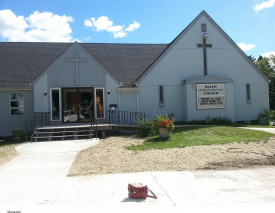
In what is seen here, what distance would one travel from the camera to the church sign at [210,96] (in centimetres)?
1723

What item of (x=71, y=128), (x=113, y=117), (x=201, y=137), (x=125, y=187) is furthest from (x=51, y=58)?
(x=125, y=187)

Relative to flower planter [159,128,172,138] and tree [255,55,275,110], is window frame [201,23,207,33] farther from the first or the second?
tree [255,55,275,110]

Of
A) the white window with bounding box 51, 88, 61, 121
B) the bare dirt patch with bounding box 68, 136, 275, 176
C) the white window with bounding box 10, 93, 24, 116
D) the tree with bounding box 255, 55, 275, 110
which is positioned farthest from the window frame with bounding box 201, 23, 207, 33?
the tree with bounding box 255, 55, 275, 110

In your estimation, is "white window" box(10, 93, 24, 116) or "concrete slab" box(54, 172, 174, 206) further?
"white window" box(10, 93, 24, 116)

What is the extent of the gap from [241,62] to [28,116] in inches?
604

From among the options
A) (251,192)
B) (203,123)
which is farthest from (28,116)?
(251,192)

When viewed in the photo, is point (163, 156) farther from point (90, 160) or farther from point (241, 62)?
point (241, 62)

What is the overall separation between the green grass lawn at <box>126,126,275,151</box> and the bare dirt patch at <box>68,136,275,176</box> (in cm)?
79

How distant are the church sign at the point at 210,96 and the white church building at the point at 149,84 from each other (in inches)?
2.7

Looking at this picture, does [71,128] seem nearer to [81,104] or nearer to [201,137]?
[81,104]

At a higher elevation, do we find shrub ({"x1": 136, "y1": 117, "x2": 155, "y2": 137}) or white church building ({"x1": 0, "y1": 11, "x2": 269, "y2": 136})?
white church building ({"x1": 0, "y1": 11, "x2": 269, "y2": 136})

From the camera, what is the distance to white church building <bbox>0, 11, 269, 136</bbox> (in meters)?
15.8

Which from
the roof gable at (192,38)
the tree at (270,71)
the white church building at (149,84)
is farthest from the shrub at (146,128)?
the tree at (270,71)

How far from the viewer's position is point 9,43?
69.2ft
